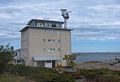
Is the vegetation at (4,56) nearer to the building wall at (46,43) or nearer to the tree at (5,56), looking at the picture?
the tree at (5,56)

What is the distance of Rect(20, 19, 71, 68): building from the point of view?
6881 centimetres

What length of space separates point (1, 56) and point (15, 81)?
11.7 m

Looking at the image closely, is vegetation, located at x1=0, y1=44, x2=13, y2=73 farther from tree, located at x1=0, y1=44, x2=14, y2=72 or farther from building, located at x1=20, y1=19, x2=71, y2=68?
building, located at x1=20, y1=19, x2=71, y2=68

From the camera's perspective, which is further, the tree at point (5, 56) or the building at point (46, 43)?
the building at point (46, 43)

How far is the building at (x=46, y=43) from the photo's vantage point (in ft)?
226

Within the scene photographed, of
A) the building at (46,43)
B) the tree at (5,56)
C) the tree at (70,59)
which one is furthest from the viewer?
the building at (46,43)

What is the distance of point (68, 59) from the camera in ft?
221

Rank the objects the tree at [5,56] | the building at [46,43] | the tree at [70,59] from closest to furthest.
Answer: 1. the tree at [5,56]
2. the tree at [70,59]
3. the building at [46,43]

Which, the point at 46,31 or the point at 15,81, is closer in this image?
the point at 15,81

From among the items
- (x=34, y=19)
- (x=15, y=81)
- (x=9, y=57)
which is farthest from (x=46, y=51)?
(x=15, y=81)

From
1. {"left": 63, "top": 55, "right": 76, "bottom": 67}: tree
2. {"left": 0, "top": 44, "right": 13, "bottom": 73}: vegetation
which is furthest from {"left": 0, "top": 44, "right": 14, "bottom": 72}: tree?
{"left": 63, "top": 55, "right": 76, "bottom": 67}: tree

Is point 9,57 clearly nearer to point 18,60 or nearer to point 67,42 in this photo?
point 67,42

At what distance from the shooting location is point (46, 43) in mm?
70062

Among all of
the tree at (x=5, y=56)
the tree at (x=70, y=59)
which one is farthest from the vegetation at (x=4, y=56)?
the tree at (x=70, y=59)
